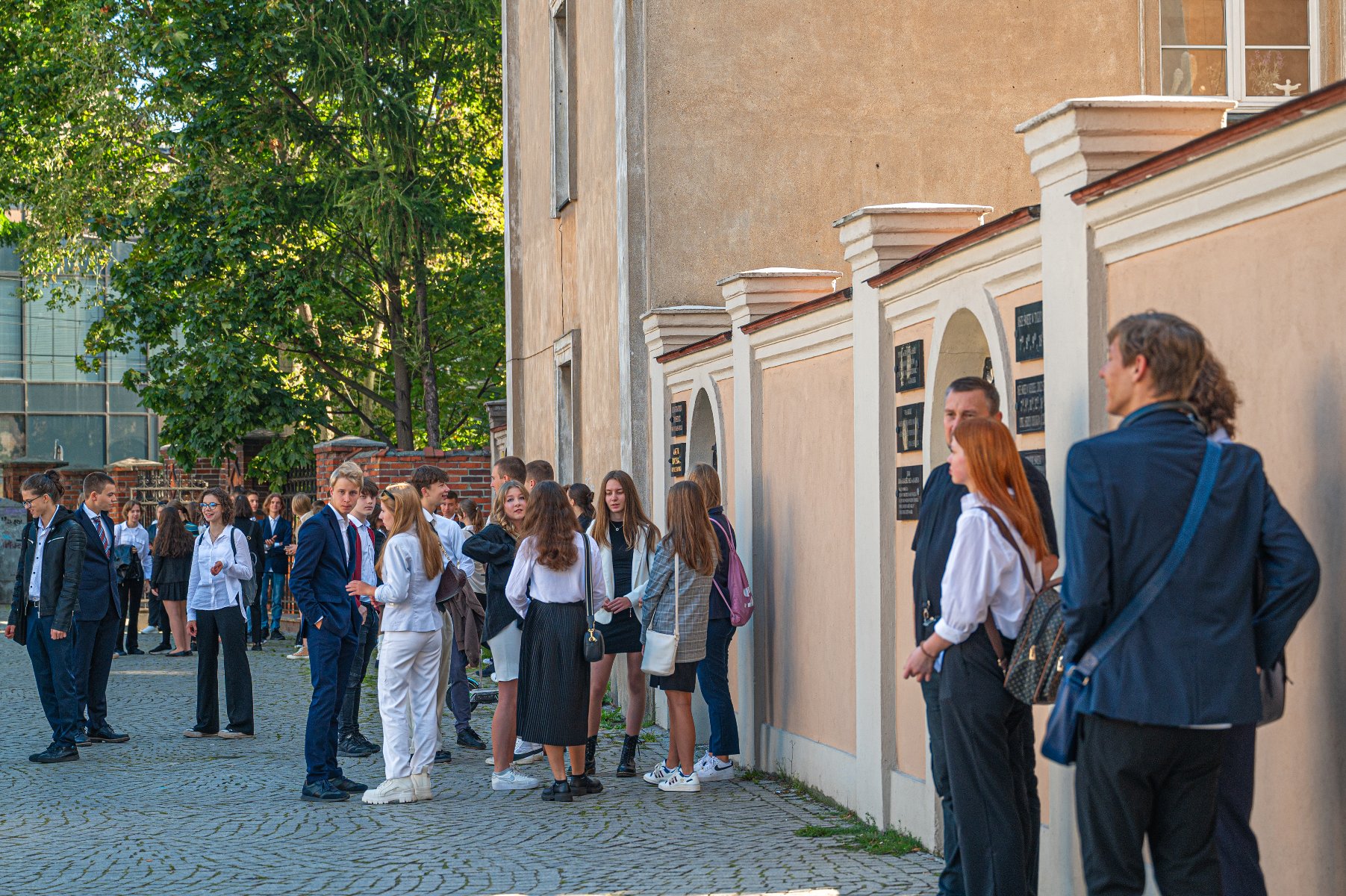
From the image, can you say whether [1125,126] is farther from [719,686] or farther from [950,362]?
[719,686]

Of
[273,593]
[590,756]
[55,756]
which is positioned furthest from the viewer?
[273,593]

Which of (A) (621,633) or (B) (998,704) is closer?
(B) (998,704)

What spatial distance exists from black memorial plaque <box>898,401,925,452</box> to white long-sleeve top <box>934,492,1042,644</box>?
227 centimetres

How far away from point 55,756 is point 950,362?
22.8 ft

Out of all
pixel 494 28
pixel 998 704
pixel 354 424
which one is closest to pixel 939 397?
pixel 998 704

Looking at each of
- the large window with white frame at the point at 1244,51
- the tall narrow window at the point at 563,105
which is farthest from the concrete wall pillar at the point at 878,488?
the tall narrow window at the point at 563,105

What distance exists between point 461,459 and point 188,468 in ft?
21.2

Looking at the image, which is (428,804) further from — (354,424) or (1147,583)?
(354,424)

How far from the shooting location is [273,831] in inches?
323

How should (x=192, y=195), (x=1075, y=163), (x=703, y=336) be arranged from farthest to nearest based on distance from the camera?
(x=192, y=195)
(x=703, y=336)
(x=1075, y=163)

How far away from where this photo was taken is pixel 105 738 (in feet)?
38.7

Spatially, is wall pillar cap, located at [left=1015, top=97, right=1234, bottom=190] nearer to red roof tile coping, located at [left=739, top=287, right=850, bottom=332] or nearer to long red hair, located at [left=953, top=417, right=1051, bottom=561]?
long red hair, located at [left=953, top=417, right=1051, bottom=561]

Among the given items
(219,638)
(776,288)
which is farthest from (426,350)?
(776,288)

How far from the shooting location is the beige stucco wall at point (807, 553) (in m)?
8.56
